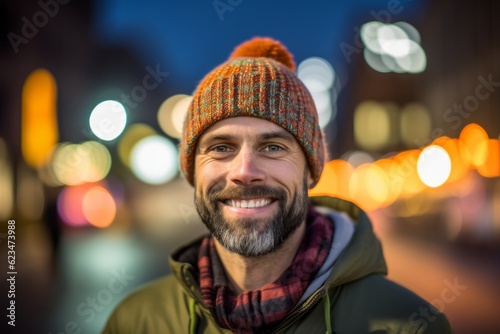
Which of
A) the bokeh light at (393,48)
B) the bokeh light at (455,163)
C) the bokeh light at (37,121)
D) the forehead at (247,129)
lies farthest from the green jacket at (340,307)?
the bokeh light at (393,48)

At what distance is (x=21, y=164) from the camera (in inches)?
839

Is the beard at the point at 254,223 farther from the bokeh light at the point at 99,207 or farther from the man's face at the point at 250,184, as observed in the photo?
the bokeh light at the point at 99,207

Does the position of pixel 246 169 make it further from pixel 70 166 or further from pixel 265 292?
pixel 70 166

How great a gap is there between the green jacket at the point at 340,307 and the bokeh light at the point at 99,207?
20.5 metres

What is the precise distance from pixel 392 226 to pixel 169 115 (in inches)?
2434

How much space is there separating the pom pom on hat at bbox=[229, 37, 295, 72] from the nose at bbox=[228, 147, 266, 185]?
0.85m

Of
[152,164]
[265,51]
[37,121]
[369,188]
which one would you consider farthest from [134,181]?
[265,51]

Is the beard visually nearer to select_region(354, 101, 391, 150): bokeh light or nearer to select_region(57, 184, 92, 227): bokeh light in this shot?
select_region(57, 184, 92, 227): bokeh light

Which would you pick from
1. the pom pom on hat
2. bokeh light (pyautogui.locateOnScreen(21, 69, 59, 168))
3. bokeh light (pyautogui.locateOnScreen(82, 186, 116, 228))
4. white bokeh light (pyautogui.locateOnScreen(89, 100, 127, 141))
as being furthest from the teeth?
bokeh light (pyautogui.locateOnScreen(21, 69, 59, 168))

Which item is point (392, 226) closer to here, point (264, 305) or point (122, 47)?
point (264, 305)

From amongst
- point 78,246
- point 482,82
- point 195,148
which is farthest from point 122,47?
point 195,148

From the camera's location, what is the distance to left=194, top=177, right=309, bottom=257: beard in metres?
2.96

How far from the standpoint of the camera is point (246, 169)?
2.97 m

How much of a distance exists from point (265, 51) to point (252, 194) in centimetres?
111
